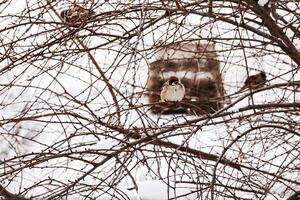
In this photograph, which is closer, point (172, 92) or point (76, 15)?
point (76, 15)

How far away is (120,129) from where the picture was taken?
3777 millimetres

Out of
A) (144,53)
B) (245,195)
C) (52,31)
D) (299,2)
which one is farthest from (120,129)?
(299,2)

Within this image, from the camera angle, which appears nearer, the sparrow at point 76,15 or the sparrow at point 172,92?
the sparrow at point 76,15

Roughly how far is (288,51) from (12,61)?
6.01ft

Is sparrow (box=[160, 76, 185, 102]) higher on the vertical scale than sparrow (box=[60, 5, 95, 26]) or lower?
higher

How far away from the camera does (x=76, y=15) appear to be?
379cm

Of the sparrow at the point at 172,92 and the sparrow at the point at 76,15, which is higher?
the sparrow at the point at 172,92

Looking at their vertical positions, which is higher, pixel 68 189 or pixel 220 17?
pixel 220 17

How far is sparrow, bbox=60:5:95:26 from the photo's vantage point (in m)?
3.65

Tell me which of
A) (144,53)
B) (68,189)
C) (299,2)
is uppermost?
(299,2)

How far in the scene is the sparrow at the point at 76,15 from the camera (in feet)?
12.0

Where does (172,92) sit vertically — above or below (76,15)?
above

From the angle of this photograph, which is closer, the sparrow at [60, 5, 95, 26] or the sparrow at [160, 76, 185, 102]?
the sparrow at [60, 5, 95, 26]

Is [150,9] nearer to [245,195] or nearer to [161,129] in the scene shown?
[161,129]
